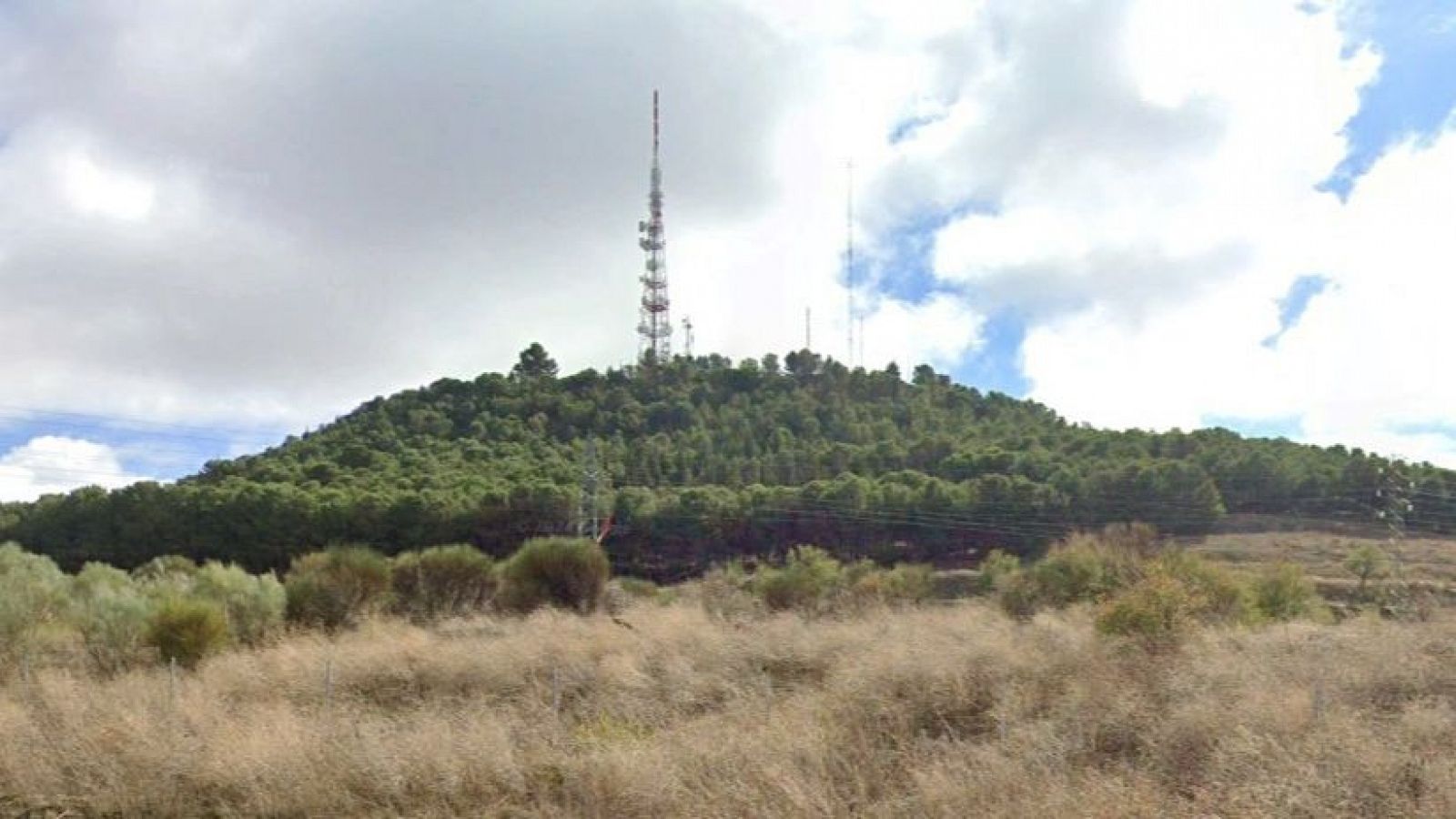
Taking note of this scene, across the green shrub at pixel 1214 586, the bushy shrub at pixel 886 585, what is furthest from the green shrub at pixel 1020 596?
the green shrub at pixel 1214 586

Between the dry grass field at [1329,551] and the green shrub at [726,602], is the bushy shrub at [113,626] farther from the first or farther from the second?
the dry grass field at [1329,551]

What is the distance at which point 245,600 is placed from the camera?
80.8 ft

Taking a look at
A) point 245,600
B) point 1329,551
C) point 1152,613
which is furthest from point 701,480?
point 1152,613

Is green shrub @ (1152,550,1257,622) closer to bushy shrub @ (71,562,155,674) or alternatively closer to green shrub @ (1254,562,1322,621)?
green shrub @ (1254,562,1322,621)

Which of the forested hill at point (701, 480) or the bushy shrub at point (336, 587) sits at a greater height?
the forested hill at point (701, 480)

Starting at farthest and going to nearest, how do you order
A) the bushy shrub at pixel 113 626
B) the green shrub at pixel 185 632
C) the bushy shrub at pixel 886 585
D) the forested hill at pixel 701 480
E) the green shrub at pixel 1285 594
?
1. the forested hill at pixel 701 480
2. the bushy shrub at pixel 886 585
3. the green shrub at pixel 1285 594
4. the green shrub at pixel 185 632
5. the bushy shrub at pixel 113 626

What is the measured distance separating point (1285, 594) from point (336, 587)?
2343cm

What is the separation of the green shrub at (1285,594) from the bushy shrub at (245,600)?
20.9 metres

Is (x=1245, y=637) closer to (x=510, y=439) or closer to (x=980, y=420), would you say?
(x=510, y=439)

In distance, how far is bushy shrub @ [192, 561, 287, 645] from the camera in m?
23.2

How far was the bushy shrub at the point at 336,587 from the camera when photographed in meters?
26.9

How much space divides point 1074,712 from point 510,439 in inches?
3123

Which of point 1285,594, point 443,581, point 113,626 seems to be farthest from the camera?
point 443,581

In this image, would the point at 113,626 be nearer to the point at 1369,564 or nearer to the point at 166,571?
the point at 166,571
